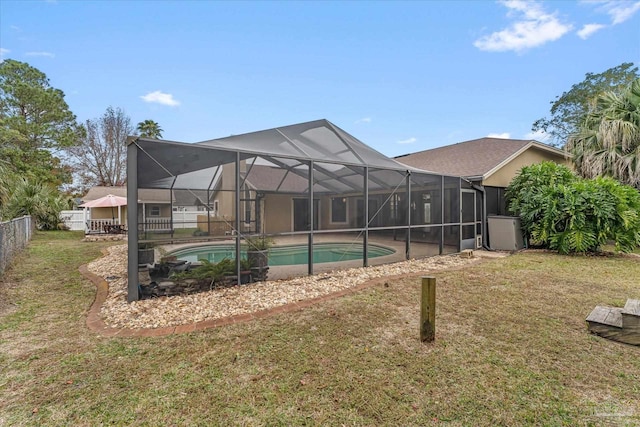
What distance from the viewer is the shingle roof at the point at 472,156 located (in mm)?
10734

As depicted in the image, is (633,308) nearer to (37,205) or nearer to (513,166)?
(513,166)

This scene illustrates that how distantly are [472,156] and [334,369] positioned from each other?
11.9m

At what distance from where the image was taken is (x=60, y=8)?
28.5 ft

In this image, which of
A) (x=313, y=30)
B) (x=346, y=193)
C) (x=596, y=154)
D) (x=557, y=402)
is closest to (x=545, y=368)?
(x=557, y=402)

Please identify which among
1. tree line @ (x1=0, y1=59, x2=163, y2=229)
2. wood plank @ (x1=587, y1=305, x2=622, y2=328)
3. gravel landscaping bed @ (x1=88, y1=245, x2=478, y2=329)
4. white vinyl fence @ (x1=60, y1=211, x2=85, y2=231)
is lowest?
gravel landscaping bed @ (x1=88, y1=245, x2=478, y2=329)

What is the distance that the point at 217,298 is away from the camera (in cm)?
463

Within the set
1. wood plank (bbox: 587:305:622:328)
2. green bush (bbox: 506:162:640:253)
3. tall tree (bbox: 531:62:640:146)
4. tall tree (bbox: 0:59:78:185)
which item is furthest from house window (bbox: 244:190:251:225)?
tall tree (bbox: 531:62:640:146)

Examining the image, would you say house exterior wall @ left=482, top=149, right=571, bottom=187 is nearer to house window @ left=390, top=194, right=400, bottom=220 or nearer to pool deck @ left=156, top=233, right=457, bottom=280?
pool deck @ left=156, top=233, right=457, bottom=280

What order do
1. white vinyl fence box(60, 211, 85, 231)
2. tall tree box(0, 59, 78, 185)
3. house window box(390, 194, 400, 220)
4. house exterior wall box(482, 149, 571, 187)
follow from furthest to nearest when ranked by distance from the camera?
tall tree box(0, 59, 78, 185), white vinyl fence box(60, 211, 85, 231), house exterior wall box(482, 149, 571, 187), house window box(390, 194, 400, 220)

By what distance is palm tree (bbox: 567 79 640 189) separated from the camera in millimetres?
8898

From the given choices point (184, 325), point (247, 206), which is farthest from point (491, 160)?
point (184, 325)

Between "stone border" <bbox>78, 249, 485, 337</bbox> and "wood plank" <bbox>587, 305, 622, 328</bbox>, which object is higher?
"wood plank" <bbox>587, 305, 622, 328</bbox>

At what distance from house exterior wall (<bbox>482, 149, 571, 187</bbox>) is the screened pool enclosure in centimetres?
261

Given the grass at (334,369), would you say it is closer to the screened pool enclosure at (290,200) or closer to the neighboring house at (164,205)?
the neighboring house at (164,205)
